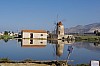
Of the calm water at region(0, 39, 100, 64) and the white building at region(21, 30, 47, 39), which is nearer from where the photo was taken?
the calm water at region(0, 39, 100, 64)

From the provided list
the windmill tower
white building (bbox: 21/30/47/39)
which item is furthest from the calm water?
the windmill tower

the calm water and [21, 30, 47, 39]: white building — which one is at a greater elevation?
[21, 30, 47, 39]: white building

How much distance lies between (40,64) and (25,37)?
3663cm

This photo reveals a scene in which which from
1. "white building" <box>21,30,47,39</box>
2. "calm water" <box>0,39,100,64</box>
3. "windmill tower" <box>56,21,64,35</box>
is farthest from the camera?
"windmill tower" <box>56,21,64,35</box>

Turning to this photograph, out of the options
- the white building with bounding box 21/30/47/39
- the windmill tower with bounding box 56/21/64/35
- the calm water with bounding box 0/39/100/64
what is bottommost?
the calm water with bounding box 0/39/100/64

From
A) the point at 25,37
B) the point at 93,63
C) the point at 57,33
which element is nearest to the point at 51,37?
the point at 57,33

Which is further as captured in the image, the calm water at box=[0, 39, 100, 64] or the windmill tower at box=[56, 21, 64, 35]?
the windmill tower at box=[56, 21, 64, 35]

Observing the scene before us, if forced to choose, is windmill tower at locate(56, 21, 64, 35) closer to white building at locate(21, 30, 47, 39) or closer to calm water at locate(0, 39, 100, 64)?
white building at locate(21, 30, 47, 39)

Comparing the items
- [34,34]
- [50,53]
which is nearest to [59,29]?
[34,34]

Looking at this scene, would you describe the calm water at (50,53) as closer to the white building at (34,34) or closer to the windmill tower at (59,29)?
the white building at (34,34)

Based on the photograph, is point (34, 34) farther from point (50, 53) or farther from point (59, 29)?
point (50, 53)

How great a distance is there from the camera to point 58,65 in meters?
10.5

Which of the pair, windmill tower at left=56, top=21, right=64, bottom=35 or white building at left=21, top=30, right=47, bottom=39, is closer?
white building at left=21, top=30, right=47, bottom=39

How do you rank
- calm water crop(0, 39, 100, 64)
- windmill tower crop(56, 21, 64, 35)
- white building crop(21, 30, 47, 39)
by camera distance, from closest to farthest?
calm water crop(0, 39, 100, 64) < white building crop(21, 30, 47, 39) < windmill tower crop(56, 21, 64, 35)
